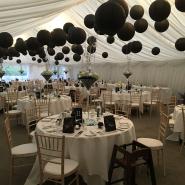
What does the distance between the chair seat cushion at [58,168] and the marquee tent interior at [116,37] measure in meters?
2.42

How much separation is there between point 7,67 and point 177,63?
14618 millimetres

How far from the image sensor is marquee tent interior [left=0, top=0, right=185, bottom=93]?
5105mm

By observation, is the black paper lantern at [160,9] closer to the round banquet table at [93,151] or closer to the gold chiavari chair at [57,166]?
the round banquet table at [93,151]

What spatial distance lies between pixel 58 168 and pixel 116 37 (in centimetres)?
723

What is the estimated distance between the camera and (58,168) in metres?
3.54

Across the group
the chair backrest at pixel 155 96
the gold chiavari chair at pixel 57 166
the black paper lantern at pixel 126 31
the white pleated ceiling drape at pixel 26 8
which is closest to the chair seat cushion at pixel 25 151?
the gold chiavari chair at pixel 57 166

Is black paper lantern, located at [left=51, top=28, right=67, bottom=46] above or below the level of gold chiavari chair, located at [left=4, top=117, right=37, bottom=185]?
above

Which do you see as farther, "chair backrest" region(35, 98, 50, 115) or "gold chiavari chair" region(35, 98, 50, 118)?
"chair backrest" region(35, 98, 50, 115)

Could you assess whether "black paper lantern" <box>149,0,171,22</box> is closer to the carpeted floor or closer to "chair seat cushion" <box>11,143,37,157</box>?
the carpeted floor

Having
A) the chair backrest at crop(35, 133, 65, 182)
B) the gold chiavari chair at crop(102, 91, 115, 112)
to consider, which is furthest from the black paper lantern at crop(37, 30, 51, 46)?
the gold chiavari chair at crop(102, 91, 115, 112)

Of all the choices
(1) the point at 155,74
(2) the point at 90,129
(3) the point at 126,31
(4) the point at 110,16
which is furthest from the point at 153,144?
(1) the point at 155,74

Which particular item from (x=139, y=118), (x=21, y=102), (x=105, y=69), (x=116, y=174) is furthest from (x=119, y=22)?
(x=105, y=69)

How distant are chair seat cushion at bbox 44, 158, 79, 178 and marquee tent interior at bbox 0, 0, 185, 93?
2.42 metres

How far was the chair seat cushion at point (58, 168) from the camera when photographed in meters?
3.46
